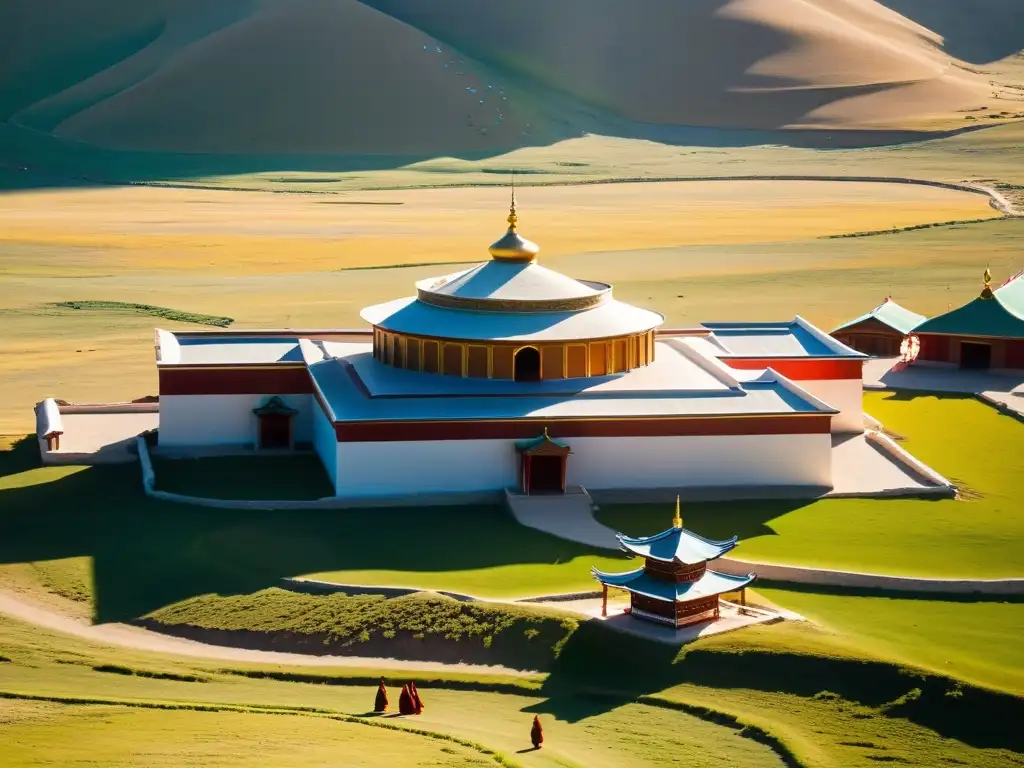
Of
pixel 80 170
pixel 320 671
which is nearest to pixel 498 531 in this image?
pixel 320 671

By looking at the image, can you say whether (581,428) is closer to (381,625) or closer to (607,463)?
(607,463)

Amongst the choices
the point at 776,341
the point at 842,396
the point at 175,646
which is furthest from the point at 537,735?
the point at 776,341

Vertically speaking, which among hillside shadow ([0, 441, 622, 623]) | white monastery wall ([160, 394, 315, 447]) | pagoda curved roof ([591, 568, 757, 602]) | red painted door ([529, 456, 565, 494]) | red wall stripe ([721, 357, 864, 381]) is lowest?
hillside shadow ([0, 441, 622, 623])

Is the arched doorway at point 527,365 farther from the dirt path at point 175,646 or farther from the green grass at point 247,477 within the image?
A: the dirt path at point 175,646

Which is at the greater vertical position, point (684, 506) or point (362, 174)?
point (362, 174)

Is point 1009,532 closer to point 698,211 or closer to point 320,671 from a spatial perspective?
point 320,671

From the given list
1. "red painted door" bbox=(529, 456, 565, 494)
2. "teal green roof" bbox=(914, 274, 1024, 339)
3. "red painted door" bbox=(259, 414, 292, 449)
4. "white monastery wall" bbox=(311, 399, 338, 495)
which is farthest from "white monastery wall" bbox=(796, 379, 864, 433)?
"red painted door" bbox=(259, 414, 292, 449)

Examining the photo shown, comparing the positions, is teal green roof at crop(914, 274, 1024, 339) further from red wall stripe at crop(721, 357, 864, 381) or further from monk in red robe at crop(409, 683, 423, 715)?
monk in red robe at crop(409, 683, 423, 715)
